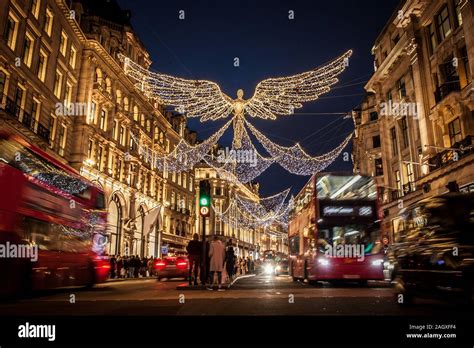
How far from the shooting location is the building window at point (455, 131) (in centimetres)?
2516

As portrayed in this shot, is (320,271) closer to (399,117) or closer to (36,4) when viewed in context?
(399,117)

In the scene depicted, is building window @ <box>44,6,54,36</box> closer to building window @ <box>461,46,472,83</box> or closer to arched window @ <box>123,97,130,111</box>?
arched window @ <box>123,97,130,111</box>

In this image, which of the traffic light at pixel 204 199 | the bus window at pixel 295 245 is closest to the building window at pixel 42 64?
the traffic light at pixel 204 199

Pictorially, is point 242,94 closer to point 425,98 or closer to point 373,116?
point 425,98

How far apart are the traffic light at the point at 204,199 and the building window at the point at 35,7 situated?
20260 millimetres

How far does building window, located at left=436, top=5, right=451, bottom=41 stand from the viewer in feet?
85.4

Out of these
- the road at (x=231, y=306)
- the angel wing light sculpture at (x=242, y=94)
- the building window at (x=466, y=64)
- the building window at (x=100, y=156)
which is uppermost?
the building window at (x=466, y=64)

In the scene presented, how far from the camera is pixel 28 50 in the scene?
2616 centimetres

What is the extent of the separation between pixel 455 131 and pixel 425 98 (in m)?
3.99

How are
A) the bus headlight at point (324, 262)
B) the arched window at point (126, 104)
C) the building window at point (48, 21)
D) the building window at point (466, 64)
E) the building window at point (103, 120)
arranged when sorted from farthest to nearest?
the arched window at point (126, 104)
the building window at point (103, 120)
the building window at point (48, 21)
the building window at point (466, 64)
the bus headlight at point (324, 262)

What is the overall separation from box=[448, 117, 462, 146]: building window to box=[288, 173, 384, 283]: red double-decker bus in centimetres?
1357

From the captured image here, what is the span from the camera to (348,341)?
457cm

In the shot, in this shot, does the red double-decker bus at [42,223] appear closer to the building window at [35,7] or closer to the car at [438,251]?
the car at [438,251]

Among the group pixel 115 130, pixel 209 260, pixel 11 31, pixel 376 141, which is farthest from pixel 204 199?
pixel 376 141
